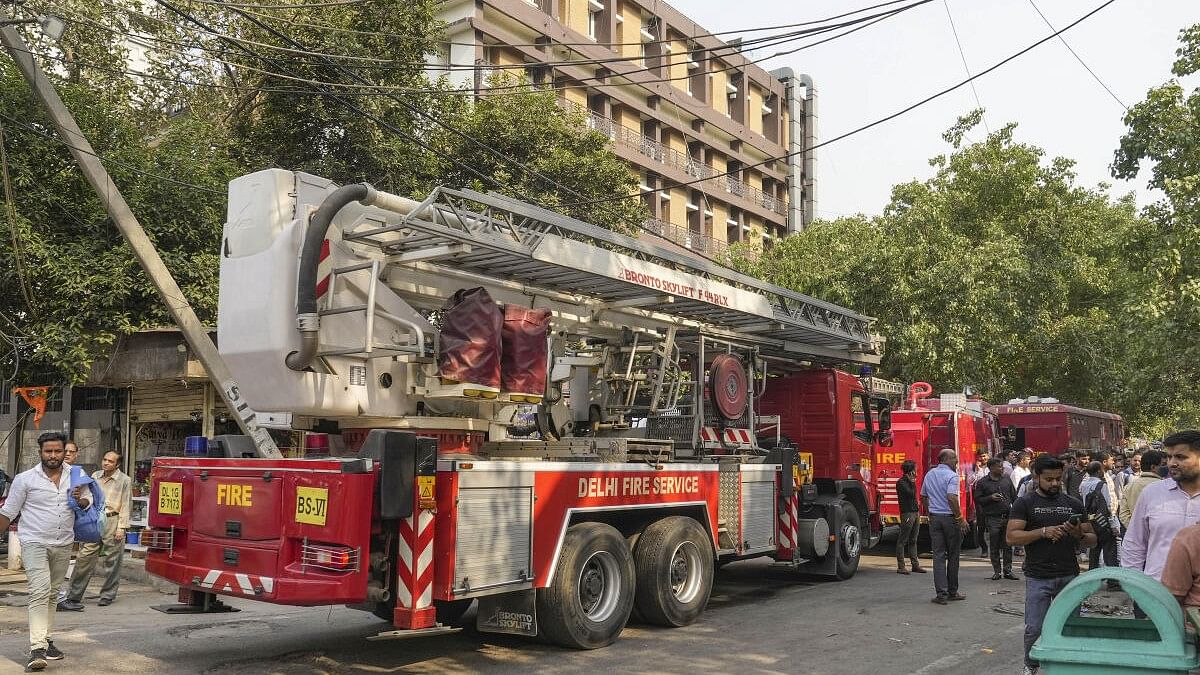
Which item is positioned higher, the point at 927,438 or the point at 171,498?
the point at 927,438

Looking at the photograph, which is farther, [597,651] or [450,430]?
[450,430]

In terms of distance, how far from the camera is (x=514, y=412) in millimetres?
9117

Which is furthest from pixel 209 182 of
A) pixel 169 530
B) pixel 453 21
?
pixel 453 21

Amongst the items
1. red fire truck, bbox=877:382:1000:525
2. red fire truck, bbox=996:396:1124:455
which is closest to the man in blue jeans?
red fire truck, bbox=877:382:1000:525

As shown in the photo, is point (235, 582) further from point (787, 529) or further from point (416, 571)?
point (787, 529)

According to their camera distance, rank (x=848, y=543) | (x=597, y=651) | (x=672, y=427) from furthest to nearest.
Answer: (x=848, y=543)
(x=672, y=427)
(x=597, y=651)

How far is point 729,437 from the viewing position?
11.4 meters

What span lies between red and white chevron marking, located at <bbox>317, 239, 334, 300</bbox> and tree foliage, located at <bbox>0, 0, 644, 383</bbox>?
5.15 metres

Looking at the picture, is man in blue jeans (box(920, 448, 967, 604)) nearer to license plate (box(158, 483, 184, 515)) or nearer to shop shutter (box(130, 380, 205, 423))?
license plate (box(158, 483, 184, 515))

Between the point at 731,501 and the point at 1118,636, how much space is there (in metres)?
5.77

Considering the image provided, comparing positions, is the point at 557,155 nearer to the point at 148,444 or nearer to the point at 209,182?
the point at 209,182

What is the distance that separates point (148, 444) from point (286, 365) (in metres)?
12.7

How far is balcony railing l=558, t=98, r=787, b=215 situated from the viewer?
38.2 m

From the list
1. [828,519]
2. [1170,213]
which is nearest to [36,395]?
[828,519]
